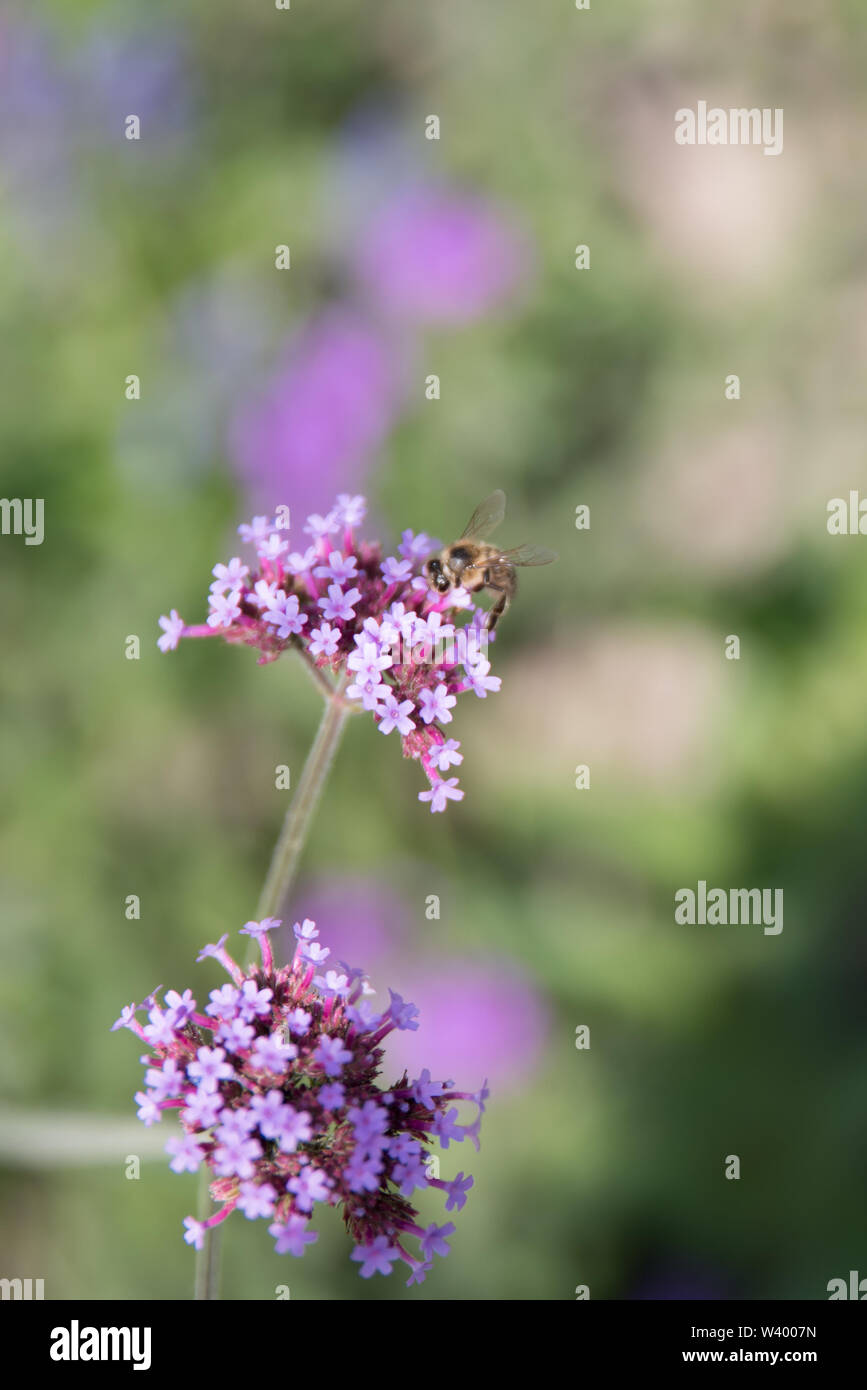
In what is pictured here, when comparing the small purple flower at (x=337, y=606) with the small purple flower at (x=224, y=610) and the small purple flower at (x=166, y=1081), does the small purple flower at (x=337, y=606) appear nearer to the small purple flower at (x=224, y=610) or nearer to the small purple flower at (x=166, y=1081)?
the small purple flower at (x=224, y=610)

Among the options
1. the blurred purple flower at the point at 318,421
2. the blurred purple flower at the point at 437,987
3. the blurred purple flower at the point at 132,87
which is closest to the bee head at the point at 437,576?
the blurred purple flower at the point at 318,421

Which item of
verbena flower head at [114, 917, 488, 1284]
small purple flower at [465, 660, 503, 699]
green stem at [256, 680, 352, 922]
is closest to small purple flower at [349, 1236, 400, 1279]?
verbena flower head at [114, 917, 488, 1284]

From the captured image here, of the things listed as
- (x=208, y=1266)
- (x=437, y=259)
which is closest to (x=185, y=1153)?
(x=208, y=1266)

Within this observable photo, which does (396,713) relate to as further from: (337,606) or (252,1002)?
(252,1002)

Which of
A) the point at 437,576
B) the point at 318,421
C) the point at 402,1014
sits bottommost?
the point at 402,1014

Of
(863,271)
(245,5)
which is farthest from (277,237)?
(863,271)
